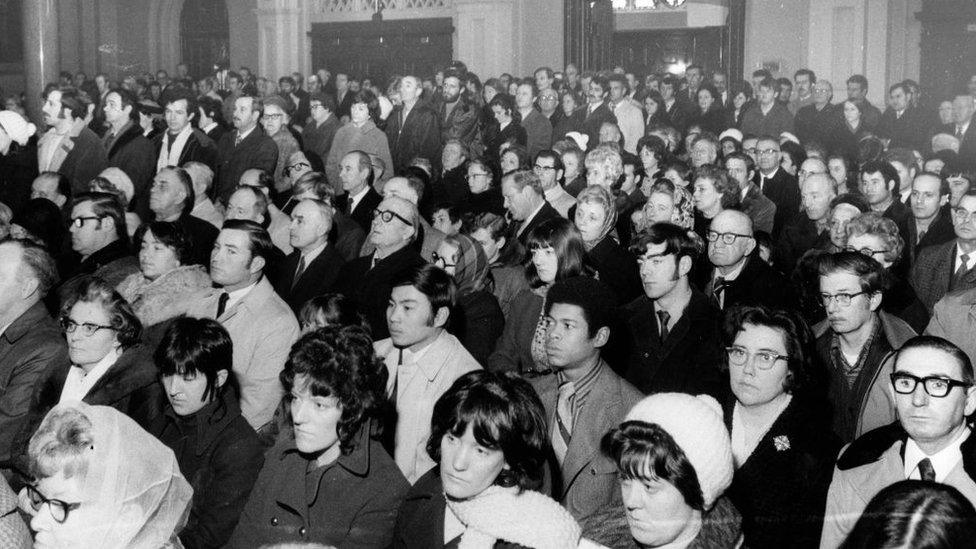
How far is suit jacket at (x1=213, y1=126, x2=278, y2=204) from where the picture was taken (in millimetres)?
8750

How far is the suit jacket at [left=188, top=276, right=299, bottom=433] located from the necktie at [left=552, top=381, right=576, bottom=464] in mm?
1221

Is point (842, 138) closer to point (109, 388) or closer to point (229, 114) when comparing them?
point (229, 114)

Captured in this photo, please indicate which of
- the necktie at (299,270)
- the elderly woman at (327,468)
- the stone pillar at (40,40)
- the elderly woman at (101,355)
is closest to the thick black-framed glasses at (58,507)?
the elderly woman at (327,468)

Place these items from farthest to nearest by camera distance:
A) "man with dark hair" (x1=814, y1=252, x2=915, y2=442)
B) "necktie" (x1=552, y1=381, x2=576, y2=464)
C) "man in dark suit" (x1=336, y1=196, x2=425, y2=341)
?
"man in dark suit" (x1=336, y1=196, x2=425, y2=341), "man with dark hair" (x1=814, y1=252, x2=915, y2=442), "necktie" (x1=552, y1=381, x2=576, y2=464)

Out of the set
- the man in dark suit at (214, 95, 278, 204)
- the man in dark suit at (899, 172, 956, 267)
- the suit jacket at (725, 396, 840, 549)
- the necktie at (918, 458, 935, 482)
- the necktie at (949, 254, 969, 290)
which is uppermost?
the man in dark suit at (214, 95, 278, 204)

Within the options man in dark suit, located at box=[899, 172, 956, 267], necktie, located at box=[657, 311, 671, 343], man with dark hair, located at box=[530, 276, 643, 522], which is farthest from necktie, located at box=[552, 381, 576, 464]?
man in dark suit, located at box=[899, 172, 956, 267]

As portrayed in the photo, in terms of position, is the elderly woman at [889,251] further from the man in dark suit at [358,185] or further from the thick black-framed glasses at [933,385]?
the man in dark suit at [358,185]

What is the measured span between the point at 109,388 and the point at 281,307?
891 mm

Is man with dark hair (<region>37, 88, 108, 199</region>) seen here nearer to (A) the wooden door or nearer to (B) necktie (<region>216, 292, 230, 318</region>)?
(B) necktie (<region>216, 292, 230, 318</region>)

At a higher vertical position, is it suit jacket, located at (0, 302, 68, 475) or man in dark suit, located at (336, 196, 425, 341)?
man in dark suit, located at (336, 196, 425, 341)

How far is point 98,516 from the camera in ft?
8.59

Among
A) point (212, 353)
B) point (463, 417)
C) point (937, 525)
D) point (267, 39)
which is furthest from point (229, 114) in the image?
point (937, 525)

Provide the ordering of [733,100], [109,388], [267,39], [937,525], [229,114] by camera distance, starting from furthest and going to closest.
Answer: [267,39], [229,114], [733,100], [109,388], [937,525]

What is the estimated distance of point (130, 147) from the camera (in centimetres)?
852
